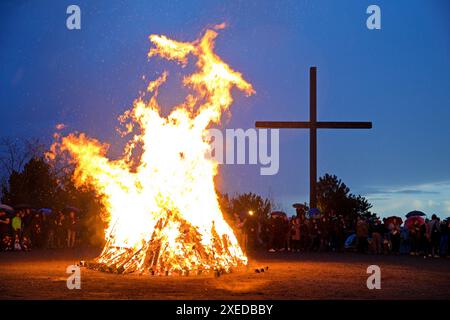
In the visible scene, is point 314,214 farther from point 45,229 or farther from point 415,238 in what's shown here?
point 45,229

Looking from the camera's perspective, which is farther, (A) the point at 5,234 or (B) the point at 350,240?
(B) the point at 350,240

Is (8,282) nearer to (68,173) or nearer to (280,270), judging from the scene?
(280,270)

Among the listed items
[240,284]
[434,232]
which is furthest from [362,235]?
[240,284]

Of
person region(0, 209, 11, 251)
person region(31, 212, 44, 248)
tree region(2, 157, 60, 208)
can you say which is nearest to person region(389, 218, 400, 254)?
person region(31, 212, 44, 248)

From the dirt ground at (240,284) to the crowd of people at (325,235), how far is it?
28.7ft

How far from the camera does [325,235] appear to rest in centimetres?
2711

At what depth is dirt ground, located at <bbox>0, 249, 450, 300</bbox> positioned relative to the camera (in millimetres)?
10758

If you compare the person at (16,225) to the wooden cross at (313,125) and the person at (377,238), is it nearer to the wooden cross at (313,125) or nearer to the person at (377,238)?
the wooden cross at (313,125)

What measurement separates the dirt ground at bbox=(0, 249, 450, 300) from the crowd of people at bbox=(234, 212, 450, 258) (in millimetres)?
8741

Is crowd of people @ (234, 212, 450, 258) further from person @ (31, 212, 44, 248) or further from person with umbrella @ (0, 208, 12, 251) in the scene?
person with umbrella @ (0, 208, 12, 251)

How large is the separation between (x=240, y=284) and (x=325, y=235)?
15119mm

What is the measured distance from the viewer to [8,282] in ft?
41.2

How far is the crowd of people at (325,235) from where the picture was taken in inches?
1015
